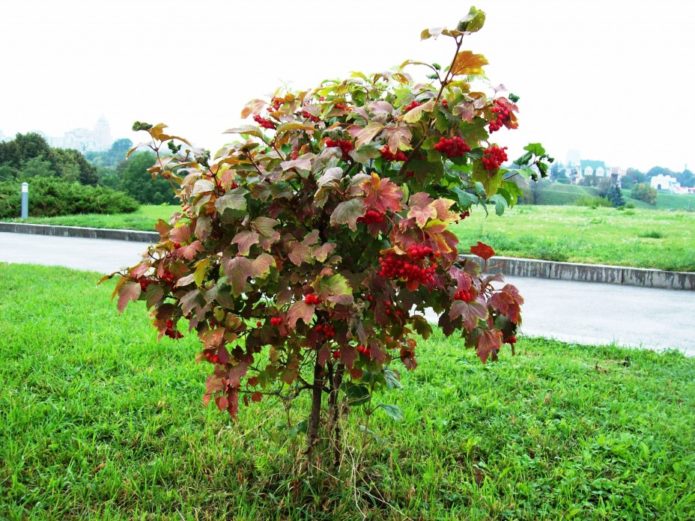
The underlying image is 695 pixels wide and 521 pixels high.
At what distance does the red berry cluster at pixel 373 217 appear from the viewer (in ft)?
5.18

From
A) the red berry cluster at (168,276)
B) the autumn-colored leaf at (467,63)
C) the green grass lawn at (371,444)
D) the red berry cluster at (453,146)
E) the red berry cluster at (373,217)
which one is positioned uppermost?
the autumn-colored leaf at (467,63)

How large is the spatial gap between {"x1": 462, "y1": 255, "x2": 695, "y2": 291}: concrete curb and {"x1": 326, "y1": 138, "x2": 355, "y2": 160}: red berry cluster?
5.37 m

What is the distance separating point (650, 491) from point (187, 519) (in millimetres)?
1633

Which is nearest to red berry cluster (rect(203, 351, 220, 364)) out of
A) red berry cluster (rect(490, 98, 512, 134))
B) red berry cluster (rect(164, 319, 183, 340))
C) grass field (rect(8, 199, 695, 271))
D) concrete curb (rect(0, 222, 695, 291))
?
red berry cluster (rect(164, 319, 183, 340))

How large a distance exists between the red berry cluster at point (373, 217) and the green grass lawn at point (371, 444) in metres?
0.98

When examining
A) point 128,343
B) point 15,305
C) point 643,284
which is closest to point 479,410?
point 128,343

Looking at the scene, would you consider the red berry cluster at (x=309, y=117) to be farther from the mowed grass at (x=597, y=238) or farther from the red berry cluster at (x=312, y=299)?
the mowed grass at (x=597, y=238)

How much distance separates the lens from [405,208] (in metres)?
1.62

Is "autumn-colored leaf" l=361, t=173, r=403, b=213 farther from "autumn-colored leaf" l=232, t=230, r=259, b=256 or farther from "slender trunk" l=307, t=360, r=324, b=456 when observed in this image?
"slender trunk" l=307, t=360, r=324, b=456

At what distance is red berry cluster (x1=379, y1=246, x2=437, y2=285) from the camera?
4.74 ft

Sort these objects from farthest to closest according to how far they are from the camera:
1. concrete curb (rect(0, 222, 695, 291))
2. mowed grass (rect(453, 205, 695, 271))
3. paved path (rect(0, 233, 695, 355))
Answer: mowed grass (rect(453, 205, 695, 271)) → concrete curb (rect(0, 222, 695, 291)) → paved path (rect(0, 233, 695, 355))

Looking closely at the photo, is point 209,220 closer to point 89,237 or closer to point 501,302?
point 501,302

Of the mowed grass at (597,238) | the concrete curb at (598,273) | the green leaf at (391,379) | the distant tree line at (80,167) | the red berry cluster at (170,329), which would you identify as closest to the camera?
the red berry cluster at (170,329)

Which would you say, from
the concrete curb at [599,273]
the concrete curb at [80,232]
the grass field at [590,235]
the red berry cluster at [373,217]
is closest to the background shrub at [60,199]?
the grass field at [590,235]
